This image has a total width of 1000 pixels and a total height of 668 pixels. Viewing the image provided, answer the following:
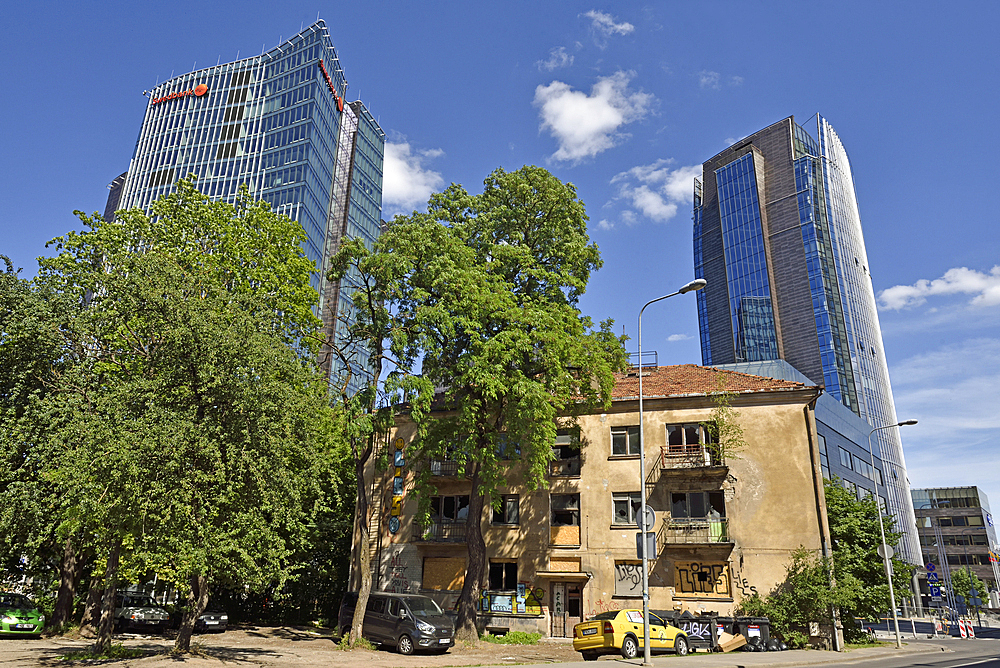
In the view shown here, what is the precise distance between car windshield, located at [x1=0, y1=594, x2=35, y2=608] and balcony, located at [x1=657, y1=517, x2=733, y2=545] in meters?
25.3

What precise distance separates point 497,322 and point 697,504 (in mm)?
12528

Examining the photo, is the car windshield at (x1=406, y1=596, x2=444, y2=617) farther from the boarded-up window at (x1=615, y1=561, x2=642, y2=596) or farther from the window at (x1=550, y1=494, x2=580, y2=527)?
the boarded-up window at (x1=615, y1=561, x2=642, y2=596)

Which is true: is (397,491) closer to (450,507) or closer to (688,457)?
(450,507)

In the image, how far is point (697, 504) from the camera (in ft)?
93.2

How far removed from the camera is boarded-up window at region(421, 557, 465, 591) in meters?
30.4

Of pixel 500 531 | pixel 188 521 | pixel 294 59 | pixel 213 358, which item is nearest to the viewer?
pixel 188 521

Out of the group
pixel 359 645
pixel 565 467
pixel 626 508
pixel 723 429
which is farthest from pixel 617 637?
pixel 723 429

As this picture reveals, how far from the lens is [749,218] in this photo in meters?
122

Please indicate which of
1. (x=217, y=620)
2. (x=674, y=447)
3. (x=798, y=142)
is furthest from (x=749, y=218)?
(x=217, y=620)

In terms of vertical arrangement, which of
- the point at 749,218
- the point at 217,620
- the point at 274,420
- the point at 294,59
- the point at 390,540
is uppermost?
the point at 294,59

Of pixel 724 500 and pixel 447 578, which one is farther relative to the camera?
pixel 447 578

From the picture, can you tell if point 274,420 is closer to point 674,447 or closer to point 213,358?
point 213,358

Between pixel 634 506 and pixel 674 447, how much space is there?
10.8 ft

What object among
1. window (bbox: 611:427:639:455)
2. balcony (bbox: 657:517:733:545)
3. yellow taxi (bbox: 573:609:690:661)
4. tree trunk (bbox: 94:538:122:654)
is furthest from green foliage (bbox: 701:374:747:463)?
tree trunk (bbox: 94:538:122:654)
